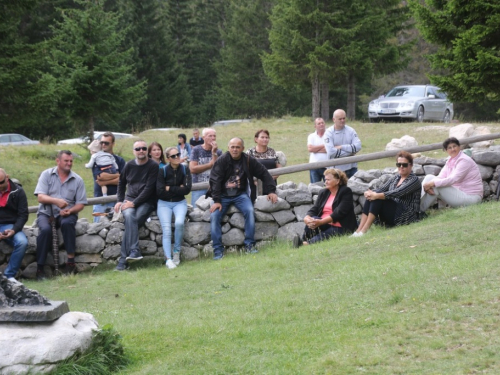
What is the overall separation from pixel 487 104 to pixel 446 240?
123 feet

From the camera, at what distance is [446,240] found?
8.89 metres

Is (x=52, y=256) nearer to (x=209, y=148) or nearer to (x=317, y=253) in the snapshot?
(x=209, y=148)

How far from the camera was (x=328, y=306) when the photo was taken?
684 cm

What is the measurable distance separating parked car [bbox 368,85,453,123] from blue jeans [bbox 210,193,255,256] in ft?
61.7

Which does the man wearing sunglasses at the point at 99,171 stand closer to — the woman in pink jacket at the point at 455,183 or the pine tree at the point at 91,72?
the woman in pink jacket at the point at 455,183

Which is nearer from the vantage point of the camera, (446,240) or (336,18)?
(446,240)

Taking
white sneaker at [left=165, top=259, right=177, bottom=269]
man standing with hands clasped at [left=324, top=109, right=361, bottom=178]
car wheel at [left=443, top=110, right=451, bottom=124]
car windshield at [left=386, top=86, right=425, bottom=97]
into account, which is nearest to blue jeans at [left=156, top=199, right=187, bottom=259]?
white sneaker at [left=165, top=259, right=177, bottom=269]

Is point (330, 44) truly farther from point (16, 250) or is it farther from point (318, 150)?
point (16, 250)

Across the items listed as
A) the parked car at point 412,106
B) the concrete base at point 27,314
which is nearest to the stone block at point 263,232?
the concrete base at point 27,314

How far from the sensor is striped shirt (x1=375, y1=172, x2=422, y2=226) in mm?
10883

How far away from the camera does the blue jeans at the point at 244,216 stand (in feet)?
37.3

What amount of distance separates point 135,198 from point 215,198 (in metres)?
1.24

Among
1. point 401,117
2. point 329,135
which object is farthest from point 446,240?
point 401,117

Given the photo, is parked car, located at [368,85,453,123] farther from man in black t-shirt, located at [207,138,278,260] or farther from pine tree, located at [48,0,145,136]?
man in black t-shirt, located at [207,138,278,260]
